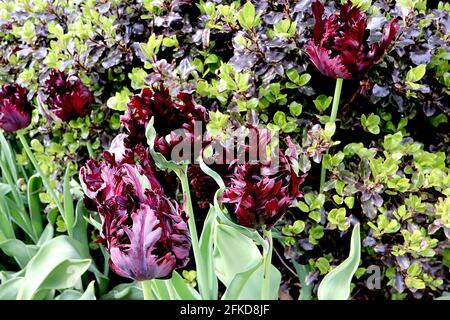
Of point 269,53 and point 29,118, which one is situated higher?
point 269,53

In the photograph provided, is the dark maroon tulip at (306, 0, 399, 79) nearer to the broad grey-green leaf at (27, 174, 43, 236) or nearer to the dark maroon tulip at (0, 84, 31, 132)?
the dark maroon tulip at (0, 84, 31, 132)

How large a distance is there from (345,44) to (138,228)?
1.68 feet

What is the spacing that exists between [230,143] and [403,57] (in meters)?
0.50

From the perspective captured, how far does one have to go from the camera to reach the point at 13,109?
4.37ft

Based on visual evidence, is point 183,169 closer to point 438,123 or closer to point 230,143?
point 230,143


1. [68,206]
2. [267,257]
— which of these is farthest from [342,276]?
[68,206]

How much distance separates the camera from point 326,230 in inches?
52.6

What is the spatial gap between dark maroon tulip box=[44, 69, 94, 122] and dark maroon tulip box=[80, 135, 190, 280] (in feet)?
1.79

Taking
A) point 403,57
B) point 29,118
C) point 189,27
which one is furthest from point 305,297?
point 29,118

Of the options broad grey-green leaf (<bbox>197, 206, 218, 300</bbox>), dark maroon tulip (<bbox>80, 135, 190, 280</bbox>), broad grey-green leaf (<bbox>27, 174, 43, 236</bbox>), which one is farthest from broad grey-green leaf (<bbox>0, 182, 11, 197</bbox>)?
dark maroon tulip (<bbox>80, 135, 190, 280</bbox>)

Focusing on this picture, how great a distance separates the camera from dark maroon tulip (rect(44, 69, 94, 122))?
1.34 metres

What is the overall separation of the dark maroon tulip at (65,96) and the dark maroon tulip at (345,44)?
623 mm

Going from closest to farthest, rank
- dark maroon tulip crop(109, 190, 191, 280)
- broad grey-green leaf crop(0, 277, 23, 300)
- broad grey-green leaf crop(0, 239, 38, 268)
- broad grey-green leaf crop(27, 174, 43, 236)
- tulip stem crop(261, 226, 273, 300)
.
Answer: dark maroon tulip crop(109, 190, 191, 280) < tulip stem crop(261, 226, 273, 300) < broad grey-green leaf crop(0, 277, 23, 300) < broad grey-green leaf crop(0, 239, 38, 268) < broad grey-green leaf crop(27, 174, 43, 236)

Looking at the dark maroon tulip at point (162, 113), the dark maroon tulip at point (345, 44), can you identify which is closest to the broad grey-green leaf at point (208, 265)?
the dark maroon tulip at point (162, 113)
